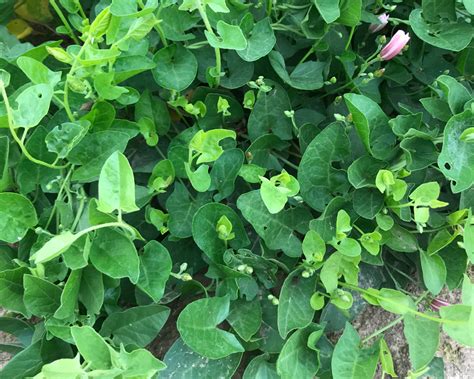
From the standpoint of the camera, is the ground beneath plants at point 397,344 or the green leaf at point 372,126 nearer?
the green leaf at point 372,126

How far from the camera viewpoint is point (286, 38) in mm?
869

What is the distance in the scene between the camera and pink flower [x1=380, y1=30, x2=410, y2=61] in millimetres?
783

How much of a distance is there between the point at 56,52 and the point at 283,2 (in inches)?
13.2

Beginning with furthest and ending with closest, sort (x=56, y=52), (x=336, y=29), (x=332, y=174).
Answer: (x=336, y=29) < (x=332, y=174) < (x=56, y=52)

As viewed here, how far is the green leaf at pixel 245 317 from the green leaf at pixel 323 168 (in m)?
0.15

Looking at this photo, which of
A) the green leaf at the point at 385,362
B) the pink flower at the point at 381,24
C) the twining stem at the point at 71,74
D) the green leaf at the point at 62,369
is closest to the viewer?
the green leaf at the point at 62,369

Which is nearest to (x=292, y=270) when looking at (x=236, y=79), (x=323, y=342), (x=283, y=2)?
(x=323, y=342)

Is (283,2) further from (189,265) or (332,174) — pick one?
(189,265)

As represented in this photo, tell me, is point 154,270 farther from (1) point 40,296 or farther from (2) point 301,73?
(2) point 301,73

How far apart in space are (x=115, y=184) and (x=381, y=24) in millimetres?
489

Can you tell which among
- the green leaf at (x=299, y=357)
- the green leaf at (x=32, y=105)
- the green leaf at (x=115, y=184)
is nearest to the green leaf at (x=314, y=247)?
the green leaf at (x=299, y=357)

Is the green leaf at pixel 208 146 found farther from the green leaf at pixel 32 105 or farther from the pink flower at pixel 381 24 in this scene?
the pink flower at pixel 381 24

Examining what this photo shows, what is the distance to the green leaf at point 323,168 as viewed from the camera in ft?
2.36

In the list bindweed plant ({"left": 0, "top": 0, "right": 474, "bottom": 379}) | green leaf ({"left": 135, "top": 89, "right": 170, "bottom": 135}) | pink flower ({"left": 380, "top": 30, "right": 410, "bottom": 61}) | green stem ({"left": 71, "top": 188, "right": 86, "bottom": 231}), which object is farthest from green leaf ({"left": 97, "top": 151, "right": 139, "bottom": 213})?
pink flower ({"left": 380, "top": 30, "right": 410, "bottom": 61})
